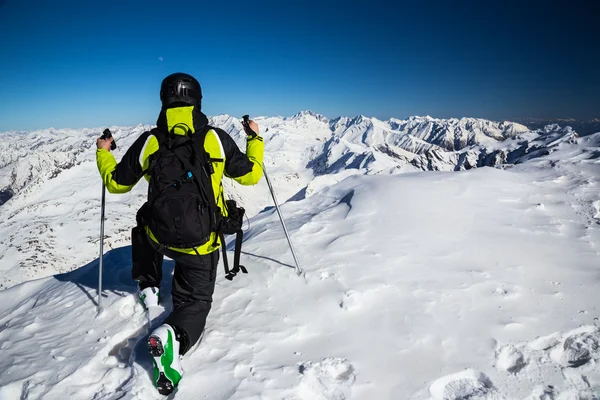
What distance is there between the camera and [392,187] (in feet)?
30.5

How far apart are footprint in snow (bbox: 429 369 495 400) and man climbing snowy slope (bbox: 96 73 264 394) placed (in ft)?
9.36

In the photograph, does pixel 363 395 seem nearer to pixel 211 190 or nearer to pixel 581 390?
pixel 581 390

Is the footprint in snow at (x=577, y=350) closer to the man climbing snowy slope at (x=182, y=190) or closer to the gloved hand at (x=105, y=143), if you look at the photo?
the man climbing snowy slope at (x=182, y=190)

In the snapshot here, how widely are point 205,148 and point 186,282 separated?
6.11 feet

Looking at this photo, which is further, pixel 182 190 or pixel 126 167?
pixel 126 167

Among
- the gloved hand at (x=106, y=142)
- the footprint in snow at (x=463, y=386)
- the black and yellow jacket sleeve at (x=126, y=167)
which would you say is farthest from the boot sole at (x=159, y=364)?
the gloved hand at (x=106, y=142)

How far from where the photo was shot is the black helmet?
417cm

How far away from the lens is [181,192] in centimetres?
371

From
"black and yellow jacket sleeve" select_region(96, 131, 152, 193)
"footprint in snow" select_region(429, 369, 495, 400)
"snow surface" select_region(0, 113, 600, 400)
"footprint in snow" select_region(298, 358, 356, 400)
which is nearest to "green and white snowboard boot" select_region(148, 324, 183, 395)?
"snow surface" select_region(0, 113, 600, 400)

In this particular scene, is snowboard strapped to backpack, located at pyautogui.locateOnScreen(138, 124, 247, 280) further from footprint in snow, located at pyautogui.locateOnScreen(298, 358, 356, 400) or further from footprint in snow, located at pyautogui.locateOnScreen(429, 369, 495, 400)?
footprint in snow, located at pyautogui.locateOnScreen(429, 369, 495, 400)

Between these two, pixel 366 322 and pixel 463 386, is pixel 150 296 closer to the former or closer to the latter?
pixel 366 322

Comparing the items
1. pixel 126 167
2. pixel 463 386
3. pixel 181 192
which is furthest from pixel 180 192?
pixel 463 386

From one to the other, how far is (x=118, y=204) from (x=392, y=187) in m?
181

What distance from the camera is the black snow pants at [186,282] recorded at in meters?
3.72
